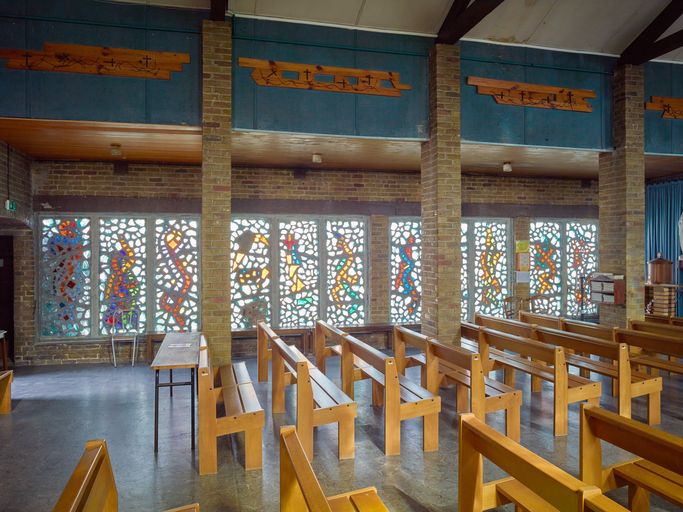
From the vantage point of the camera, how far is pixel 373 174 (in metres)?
9.03

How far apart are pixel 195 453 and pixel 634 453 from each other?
333 cm

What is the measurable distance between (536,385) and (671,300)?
16.2 feet

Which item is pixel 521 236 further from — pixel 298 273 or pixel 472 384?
pixel 472 384

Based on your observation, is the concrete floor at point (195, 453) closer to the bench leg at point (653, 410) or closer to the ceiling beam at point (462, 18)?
the bench leg at point (653, 410)

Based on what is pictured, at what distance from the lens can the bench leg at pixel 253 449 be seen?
3.91 meters

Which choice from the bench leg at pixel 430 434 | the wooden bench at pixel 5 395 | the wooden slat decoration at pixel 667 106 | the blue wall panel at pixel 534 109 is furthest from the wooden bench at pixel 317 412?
the wooden slat decoration at pixel 667 106

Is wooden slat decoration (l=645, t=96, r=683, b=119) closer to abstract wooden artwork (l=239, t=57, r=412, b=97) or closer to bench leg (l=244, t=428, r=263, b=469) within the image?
abstract wooden artwork (l=239, t=57, r=412, b=97)

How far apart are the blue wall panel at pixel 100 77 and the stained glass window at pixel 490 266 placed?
5.98 meters

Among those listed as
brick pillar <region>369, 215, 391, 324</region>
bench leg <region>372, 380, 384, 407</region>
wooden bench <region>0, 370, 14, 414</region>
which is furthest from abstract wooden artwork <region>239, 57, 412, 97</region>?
wooden bench <region>0, 370, 14, 414</region>

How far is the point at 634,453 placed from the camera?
2.44m

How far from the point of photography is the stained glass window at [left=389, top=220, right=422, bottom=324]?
359 inches

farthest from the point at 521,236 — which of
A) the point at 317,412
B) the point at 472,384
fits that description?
the point at 317,412

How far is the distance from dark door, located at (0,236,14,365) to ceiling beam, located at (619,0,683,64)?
31.6ft

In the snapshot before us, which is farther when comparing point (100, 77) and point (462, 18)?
point (462, 18)
